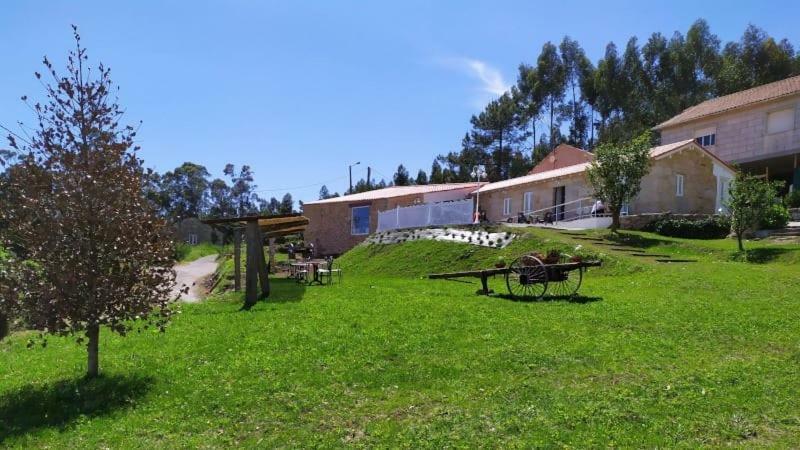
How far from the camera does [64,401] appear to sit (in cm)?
657

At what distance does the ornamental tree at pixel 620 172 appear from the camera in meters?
23.0

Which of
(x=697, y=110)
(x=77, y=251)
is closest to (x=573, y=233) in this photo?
(x=77, y=251)

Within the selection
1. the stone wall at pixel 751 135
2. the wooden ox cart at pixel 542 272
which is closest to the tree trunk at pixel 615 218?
the wooden ox cart at pixel 542 272

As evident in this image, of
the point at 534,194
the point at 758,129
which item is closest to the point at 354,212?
the point at 534,194

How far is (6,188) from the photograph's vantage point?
268 inches

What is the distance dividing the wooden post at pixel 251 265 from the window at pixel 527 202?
20015 mm

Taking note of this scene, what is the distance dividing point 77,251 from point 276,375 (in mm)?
2612

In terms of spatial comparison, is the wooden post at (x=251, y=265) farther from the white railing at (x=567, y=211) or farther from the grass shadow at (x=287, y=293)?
the white railing at (x=567, y=211)

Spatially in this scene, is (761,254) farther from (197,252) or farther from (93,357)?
(197,252)

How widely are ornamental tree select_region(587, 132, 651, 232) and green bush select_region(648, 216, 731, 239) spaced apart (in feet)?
6.44

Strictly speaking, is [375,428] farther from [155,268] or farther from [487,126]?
[487,126]

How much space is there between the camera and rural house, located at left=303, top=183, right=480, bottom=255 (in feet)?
119

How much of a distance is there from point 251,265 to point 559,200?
20.1 meters

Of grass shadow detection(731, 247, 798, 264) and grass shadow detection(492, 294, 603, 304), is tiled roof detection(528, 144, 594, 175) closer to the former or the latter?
grass shadow detection(731, 247, 798, 264)
